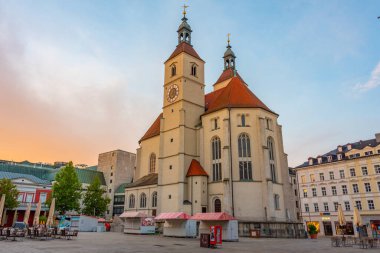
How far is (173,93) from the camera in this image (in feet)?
142

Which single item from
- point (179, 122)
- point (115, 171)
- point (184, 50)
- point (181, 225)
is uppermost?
point (184, 50)

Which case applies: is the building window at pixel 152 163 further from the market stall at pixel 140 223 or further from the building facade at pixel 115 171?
the building facade at pixel 115 171

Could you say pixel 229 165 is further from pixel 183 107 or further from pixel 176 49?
pixel 176 49

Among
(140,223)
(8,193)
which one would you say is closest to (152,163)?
(140,223)

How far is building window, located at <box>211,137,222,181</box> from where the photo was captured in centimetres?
3644

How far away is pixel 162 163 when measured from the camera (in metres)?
40.2

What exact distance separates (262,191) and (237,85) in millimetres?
16347

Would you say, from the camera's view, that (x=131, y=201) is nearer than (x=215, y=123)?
No

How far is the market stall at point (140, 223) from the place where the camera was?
1283 inches

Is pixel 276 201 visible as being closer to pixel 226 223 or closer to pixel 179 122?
pixel 226 223

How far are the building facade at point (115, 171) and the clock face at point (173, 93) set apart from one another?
42774mm

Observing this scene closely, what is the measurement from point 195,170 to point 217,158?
3237 millimetres

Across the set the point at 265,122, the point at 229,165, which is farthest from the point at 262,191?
the point at 265,122

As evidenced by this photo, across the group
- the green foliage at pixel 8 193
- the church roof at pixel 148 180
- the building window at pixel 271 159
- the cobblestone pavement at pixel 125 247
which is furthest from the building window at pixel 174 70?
the green foliage at pixel 8 193
